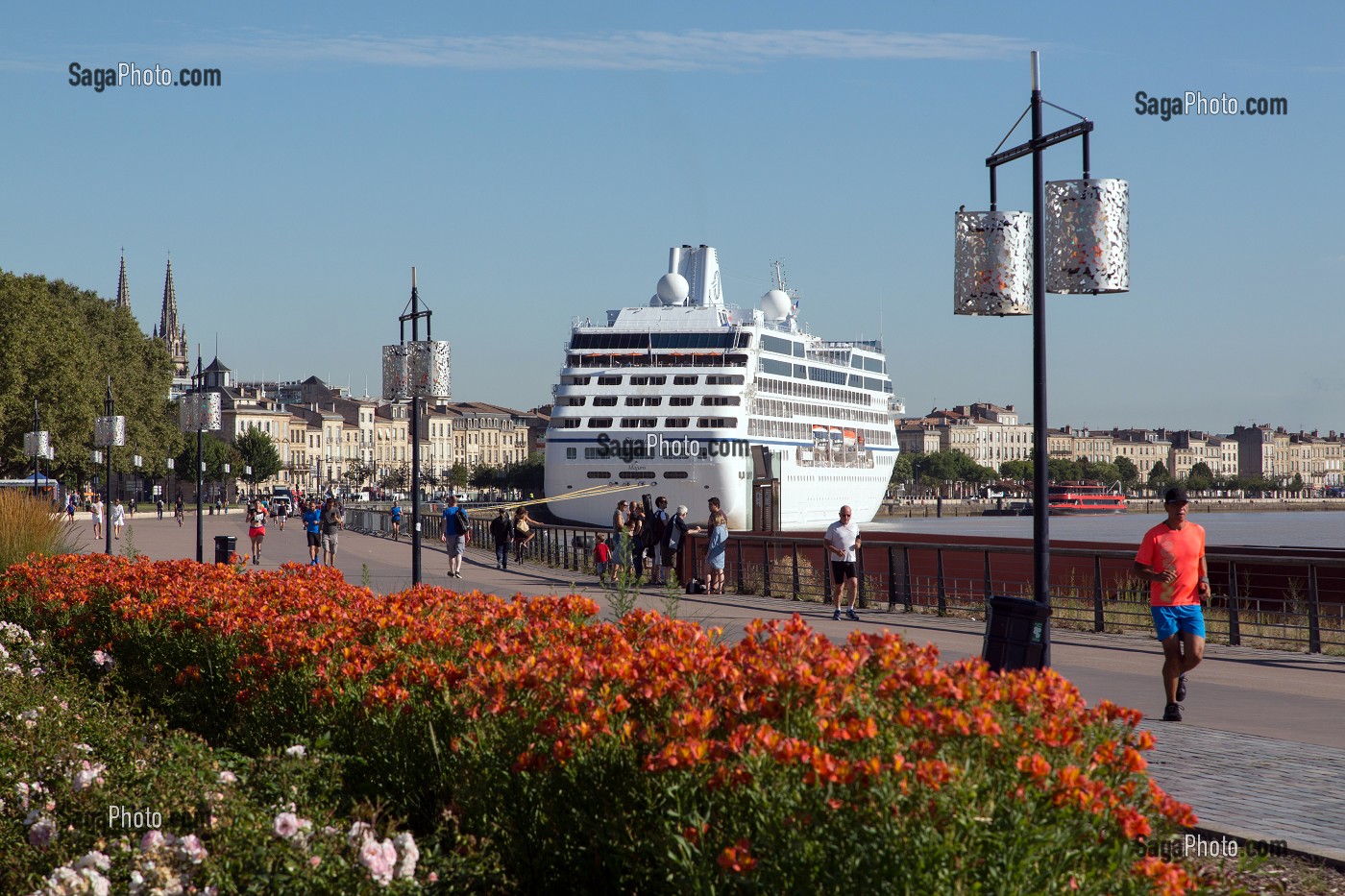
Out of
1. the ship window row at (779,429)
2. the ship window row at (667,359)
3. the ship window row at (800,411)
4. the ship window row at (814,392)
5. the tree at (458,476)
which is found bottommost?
the tree at (458,476)

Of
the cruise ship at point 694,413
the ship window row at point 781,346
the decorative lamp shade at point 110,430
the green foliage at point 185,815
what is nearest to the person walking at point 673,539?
the decorative lamp shade at point 110,430

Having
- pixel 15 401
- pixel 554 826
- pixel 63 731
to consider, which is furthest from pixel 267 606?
pixel 15 401

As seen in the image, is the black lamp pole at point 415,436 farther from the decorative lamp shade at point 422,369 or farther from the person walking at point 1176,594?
the person walking at point 1176,594

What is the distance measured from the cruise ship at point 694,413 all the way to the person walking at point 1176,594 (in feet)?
149

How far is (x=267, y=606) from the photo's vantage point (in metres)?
9.16

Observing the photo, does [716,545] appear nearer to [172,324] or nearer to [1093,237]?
[1093,237]

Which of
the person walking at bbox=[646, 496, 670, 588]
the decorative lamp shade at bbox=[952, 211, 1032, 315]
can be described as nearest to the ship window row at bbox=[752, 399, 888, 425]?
the person walking at bbox=[646, 496, 670, 588]

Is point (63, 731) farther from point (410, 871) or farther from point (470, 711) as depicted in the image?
point (410, 871)

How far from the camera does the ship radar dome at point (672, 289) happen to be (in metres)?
74.8

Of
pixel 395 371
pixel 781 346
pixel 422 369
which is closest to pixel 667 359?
pixel 781 346

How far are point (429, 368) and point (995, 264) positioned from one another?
10.7 metres

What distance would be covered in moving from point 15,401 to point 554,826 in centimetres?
5462

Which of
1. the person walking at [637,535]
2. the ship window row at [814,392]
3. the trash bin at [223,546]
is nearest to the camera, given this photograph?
the trash bin at [223,546]

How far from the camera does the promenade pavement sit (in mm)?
6828
